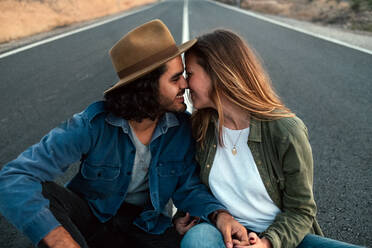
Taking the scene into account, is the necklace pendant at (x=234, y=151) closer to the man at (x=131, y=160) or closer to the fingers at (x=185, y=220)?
the man at (x=131, y=160)

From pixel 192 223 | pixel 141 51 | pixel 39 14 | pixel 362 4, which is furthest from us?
pixel 362 4

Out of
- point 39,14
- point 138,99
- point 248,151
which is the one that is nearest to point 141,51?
point 138,99

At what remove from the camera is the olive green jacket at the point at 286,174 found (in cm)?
183

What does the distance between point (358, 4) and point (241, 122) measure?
15967 mm

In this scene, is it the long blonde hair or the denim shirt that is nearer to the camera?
the denim shirt

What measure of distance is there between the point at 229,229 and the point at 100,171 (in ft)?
2.93

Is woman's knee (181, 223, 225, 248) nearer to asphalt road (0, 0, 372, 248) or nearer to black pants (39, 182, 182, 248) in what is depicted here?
black pants (39, 182, 182, 248)

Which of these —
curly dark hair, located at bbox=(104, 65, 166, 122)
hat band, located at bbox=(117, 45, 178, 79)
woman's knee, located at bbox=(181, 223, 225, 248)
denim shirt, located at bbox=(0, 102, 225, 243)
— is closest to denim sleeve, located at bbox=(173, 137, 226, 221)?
denim shirt, located at bbox=(0, 102, 225, 243)

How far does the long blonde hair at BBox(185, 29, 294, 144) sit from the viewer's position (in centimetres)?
199

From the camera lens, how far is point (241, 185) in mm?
1995

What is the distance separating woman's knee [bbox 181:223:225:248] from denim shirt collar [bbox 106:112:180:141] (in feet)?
2.14

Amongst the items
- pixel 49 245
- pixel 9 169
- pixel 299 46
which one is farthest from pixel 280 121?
pixel 299 46

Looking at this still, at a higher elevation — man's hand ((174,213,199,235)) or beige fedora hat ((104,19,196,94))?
beige fedora hat ((104,19,196,94))

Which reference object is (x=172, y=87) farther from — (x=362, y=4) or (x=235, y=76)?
(x=362, y=4)
